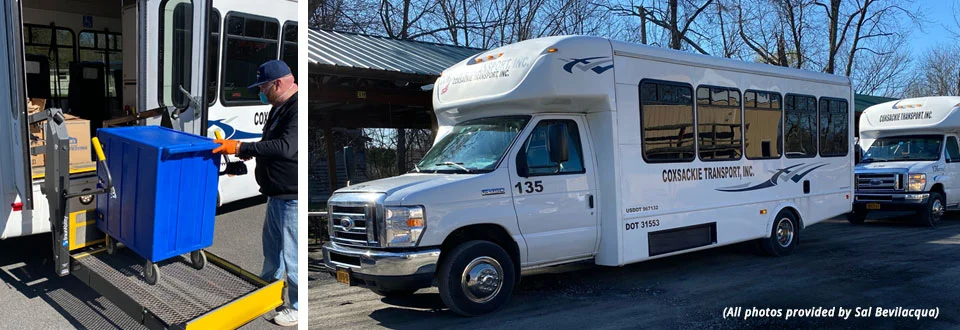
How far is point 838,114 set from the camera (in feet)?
35.0

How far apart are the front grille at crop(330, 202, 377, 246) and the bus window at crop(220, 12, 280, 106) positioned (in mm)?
2948

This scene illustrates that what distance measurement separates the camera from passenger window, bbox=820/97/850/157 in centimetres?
1031

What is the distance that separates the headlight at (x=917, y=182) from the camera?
13.0 metres

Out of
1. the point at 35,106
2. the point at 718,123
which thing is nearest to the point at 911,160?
the point at 718,123

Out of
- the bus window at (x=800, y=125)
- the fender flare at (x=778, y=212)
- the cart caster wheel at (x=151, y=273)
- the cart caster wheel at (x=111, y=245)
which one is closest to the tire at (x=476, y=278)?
the cart caster wheel at (x=151, y=273)

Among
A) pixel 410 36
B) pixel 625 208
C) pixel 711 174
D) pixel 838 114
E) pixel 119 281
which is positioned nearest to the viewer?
pixel 119 281

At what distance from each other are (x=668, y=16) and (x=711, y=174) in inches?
645

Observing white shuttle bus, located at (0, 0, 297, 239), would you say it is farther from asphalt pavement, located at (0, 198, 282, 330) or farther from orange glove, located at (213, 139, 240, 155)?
orange glove, located at (213, 139, 240, 155)

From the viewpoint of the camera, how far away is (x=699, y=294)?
7168 millimetres

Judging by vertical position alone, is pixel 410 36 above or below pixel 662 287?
above

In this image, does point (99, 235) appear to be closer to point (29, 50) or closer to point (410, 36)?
point (29, 50)

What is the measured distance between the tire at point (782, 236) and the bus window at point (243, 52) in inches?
265

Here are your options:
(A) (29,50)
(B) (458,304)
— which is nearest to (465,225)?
(B) (458,304)
